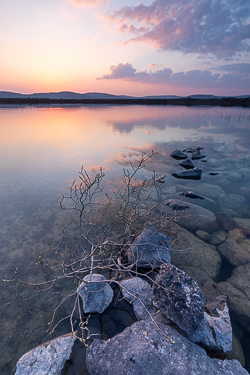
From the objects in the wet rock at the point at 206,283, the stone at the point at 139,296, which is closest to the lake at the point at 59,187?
the wet rock at the point at 206,283

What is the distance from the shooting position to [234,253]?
5359 millimetres

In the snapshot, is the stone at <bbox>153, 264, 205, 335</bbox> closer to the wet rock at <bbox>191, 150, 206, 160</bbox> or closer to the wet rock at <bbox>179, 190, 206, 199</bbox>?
the wet rock at <bbox>179, 190, 206, 199</bbox>

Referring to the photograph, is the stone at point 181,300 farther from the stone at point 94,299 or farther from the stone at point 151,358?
the stone at point 94,299

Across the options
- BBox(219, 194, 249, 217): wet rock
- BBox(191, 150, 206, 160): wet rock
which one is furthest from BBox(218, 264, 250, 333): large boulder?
BBox(191, 150, 206, 160): wet rock

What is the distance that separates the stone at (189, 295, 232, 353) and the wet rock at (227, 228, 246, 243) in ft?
9.45

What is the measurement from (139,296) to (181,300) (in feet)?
3.31

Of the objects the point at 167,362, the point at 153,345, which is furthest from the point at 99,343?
the point at 167,362

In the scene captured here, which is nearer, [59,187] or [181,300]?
[181,300]

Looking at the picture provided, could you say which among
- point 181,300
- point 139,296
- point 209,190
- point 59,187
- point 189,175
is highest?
point 181,300

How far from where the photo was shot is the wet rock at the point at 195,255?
4.93 m

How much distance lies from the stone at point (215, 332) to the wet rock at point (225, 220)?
3.57 metres

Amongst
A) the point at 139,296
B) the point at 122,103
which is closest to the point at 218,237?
the point at 139,296

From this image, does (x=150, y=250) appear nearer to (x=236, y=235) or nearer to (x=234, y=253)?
(x=234, y=253)

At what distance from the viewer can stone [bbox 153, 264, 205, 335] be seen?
2949 millimetres
